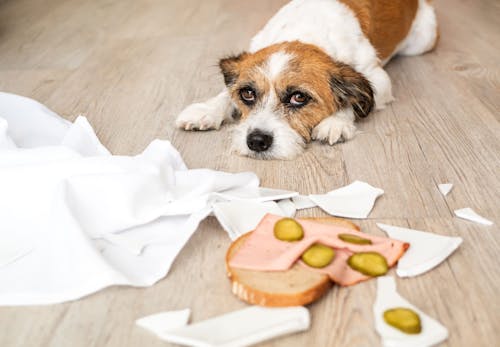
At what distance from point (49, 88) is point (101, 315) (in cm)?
203

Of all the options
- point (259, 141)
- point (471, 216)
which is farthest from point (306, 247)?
point (259, 141)

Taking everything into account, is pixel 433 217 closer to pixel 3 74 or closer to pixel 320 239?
pixel 320 239

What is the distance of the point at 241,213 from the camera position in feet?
6.09

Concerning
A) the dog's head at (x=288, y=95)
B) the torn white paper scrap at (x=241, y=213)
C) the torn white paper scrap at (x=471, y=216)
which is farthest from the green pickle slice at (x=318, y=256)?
the dog's head at (x=288, y=95)

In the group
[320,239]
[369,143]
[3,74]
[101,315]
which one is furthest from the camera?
[3,74]

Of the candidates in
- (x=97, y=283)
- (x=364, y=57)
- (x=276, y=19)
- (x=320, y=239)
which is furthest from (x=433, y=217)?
(x=276, y=19)

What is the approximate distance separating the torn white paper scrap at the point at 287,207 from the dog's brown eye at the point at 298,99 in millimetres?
670

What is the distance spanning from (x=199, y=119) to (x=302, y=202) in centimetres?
83

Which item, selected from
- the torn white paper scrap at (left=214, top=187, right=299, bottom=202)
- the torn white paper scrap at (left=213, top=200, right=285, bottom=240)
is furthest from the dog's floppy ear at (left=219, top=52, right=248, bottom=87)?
the torn white paper scrap at (left=213, top=200, right=285, bottom=240)

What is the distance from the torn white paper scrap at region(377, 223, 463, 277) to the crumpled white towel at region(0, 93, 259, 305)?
0.57 metres

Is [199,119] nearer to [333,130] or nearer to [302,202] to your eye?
[333,130]

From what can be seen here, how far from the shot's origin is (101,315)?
4.87ft

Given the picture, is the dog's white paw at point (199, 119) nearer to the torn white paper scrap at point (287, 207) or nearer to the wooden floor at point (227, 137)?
the wooden floor at point (227, 137)

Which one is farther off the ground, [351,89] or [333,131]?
[351,89]
